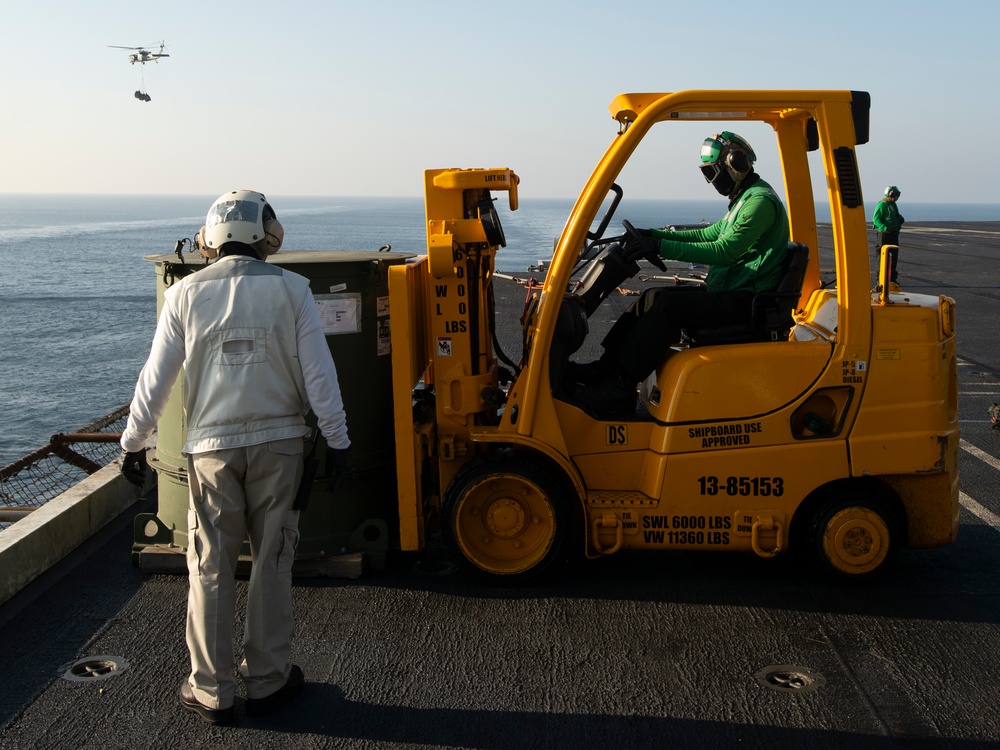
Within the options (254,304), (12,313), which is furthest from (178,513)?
(12,313)

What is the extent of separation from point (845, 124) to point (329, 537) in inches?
141

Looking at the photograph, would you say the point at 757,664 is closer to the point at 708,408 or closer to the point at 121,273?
the point at 708,408

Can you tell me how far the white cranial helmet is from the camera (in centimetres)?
434

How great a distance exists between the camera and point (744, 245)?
536 cm

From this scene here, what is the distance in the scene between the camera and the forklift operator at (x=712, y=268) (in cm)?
536

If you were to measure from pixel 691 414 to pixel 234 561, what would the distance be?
2475mm

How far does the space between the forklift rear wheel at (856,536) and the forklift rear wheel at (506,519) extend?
142cm

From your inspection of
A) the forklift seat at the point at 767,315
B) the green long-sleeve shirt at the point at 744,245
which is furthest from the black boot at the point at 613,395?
the green long-sleeve shirt at the point at 744,245

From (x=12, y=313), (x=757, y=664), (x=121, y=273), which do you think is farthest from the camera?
(x=121, y=273)

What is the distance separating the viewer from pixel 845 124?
5.23 metres

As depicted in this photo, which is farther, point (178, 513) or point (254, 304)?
point (178, 513)

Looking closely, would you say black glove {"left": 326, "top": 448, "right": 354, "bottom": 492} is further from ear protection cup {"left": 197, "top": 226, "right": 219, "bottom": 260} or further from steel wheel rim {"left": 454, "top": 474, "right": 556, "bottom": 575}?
steel wheel rim {"left": 454, "top": 474, "right": 556, "bottom": 575}

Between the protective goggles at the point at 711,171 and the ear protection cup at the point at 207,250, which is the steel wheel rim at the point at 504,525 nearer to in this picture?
the ear protection cup at the point at 207,250

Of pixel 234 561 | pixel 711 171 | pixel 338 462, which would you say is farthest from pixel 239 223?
pixel 711 171
